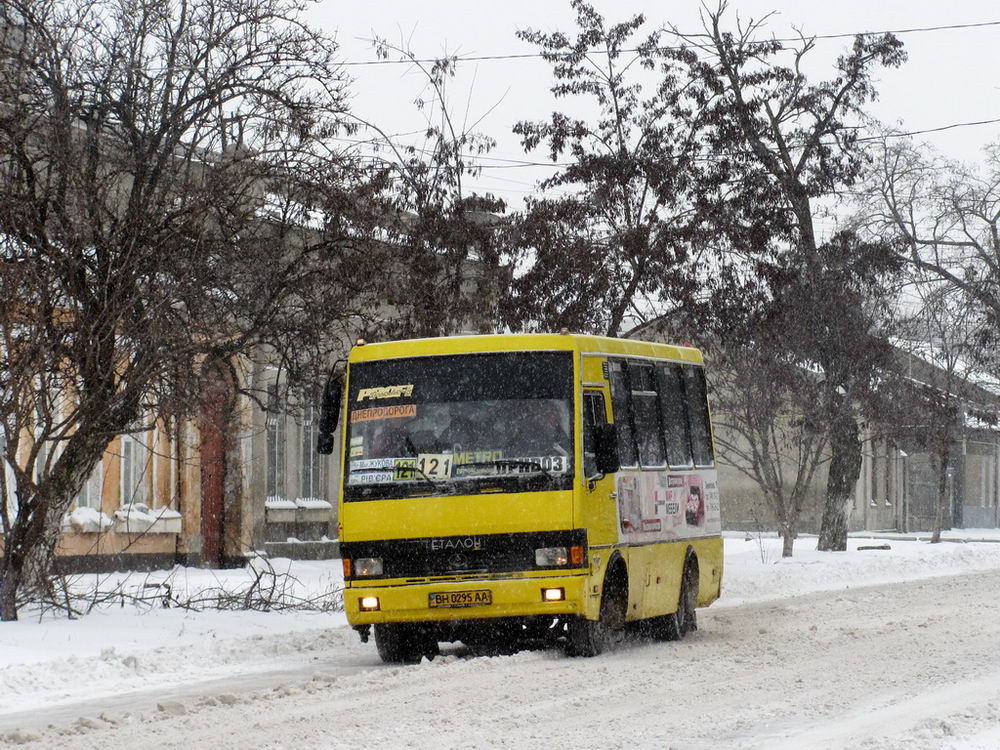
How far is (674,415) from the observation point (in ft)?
57.9

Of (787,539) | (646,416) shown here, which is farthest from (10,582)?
(787,539)

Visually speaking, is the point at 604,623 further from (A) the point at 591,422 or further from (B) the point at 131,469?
(B) the point at 131,469

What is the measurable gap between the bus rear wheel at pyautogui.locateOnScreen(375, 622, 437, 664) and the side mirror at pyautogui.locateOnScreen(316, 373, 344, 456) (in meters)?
1.57

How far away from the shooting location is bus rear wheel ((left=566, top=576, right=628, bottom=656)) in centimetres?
1435

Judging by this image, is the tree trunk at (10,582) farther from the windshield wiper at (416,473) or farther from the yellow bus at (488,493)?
the windshield wiper at (416,473)

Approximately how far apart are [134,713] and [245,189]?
24.6ft

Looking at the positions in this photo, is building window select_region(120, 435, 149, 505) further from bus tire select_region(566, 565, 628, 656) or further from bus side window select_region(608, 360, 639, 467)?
bus tire select_region(566, 565, 628, 656)

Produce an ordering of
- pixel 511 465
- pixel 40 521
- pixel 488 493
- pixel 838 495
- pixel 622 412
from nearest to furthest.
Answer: pixel 488 493, pixel 511 465, pixel 622 412, pixel 40 521, pixel 838 495

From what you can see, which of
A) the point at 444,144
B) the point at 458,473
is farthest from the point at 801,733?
the point at 444,144

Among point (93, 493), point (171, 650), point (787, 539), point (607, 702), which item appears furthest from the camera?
point (787, 539)

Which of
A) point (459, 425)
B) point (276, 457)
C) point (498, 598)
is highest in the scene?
point (276, 457)

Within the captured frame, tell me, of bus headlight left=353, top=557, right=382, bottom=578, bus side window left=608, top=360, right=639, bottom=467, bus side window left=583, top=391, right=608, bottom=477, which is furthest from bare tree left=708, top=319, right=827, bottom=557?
bus headlight left=353, top=557, right=382, bottom=578

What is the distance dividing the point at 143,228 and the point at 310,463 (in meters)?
15.8

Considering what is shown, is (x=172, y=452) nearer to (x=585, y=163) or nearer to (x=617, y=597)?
(x=585, y=163)
